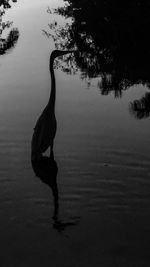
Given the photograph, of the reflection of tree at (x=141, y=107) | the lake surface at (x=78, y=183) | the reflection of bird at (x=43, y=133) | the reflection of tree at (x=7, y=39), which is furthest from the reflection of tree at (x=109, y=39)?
the reflection of bird at (x=43, y=133)

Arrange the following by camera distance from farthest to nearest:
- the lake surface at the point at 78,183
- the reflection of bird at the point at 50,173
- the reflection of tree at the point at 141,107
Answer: the reflection of tree at the point at 141,107 < the reflection of bird at the point at 50,173 < the lake surface at the point at 78,183

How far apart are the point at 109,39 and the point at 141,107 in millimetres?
7301

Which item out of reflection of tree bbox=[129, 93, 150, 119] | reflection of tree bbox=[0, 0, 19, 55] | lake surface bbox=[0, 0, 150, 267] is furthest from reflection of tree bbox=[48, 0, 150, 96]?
reflection of tree bbox=[0, 0, 19, 55]

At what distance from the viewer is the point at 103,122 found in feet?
39.5

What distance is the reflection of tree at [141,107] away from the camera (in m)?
12.5

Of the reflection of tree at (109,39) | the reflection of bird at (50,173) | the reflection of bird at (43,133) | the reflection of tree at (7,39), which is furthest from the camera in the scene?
the reflection of tree at (7,39)

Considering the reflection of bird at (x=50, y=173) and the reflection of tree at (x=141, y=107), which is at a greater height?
the reflection of tree at (x=141, y=107)

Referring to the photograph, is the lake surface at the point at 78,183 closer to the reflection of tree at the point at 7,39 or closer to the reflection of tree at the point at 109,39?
the reflection of tree at the point at 109,39

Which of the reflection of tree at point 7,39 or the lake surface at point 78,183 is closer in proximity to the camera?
the lake surface at point 78,183

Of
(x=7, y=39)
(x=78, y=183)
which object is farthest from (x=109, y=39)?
(x=78, y=183)

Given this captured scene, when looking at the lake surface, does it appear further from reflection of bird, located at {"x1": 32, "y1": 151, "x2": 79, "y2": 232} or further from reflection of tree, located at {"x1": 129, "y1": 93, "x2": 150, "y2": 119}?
reflection of tree, located at {"x1": 129, "y1": 93, "x2": 150, "y2": 119}

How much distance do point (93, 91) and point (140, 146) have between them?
4.77 m

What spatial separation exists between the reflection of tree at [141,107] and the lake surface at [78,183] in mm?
147

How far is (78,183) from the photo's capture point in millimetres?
8562
